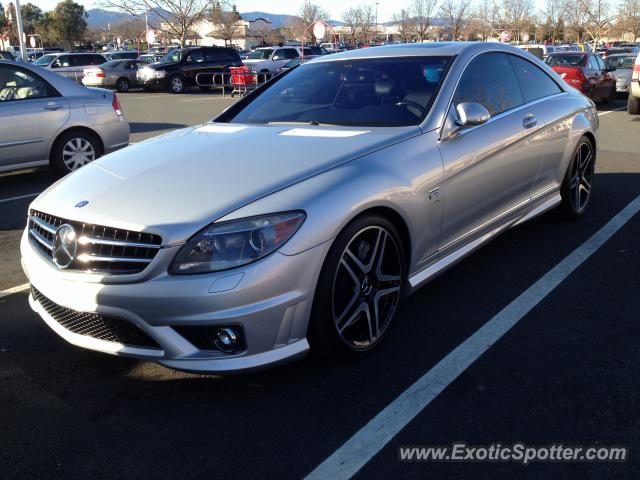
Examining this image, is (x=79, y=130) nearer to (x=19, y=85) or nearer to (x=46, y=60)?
(x=19, y=85)

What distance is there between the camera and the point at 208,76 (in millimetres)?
26344

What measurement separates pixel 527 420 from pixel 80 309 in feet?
6.65

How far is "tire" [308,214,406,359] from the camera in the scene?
3.03 metres

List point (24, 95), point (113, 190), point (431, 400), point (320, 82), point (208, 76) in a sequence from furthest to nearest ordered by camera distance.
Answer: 1. point (208, 76)
2. point (24, 95)
3. point (320, 82)
4. point (113, 190)
5. point (431, 400)

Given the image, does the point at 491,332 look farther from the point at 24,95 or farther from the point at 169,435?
the point at 24,95

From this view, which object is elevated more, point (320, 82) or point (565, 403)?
point (320, 82)

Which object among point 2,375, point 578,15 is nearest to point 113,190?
point 2,375

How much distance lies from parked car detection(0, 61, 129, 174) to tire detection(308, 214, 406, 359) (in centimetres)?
561

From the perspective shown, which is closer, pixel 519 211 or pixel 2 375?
pixel 2 375

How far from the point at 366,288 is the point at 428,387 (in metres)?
0.59

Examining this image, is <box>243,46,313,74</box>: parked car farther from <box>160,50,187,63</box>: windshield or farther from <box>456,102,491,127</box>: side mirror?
<box>456,102,491,127</box>: side mirror

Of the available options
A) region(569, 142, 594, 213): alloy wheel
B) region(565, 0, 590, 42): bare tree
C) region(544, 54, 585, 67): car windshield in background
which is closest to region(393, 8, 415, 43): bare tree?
region(565, 0, 590, 42): bare tree

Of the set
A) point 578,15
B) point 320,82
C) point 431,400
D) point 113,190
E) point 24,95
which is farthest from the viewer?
point 578,15

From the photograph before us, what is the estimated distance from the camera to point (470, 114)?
3852 mm
